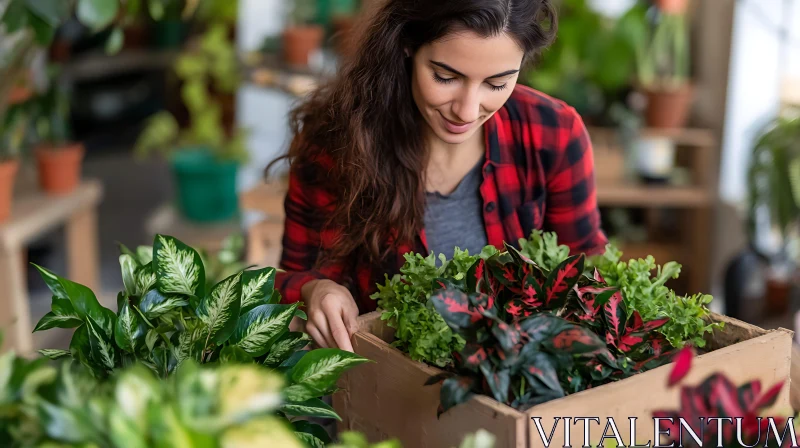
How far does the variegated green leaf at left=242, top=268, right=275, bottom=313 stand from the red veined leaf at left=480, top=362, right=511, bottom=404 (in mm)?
289

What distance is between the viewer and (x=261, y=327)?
978mm

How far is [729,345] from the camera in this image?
1013 mm

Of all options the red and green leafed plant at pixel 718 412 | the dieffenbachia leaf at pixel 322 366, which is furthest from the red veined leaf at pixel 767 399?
the dieffenbachia leaf at pixel 322 366

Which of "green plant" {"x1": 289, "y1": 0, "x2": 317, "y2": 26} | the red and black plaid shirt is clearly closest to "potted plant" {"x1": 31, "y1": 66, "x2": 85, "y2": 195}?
"green plant" {"x1": 289, "y1": 0, "x2": 317, "y2": 26}

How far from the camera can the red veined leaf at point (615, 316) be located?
0.97m

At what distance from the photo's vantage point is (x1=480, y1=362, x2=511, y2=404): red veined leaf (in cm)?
85

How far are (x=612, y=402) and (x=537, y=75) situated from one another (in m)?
3.03

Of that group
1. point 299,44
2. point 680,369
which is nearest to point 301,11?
point 299,44

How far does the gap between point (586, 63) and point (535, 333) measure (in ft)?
10.3

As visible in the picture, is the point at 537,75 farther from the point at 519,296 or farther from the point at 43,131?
the point at 519,296

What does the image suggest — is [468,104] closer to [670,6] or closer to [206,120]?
[206,120]

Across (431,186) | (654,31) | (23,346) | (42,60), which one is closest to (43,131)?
(23,346)

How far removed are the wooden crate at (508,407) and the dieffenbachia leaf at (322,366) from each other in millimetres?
74

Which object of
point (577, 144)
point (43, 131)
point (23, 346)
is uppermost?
point (577, 144)
